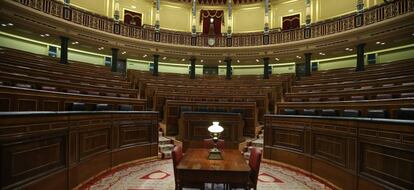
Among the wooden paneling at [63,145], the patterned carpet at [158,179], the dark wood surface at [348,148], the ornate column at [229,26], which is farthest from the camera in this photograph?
the ornate column at [229,26]

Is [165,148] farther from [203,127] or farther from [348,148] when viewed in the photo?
[348,148]

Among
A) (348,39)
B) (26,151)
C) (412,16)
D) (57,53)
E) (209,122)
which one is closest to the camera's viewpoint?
(26,151)

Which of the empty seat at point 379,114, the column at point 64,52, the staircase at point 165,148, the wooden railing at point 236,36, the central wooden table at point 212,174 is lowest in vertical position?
the staircase at point 165,148

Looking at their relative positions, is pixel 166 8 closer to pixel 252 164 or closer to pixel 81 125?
pixel 81 125

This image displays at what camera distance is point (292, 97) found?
8898 mm

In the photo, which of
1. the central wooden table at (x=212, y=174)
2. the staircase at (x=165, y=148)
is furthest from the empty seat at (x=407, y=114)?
the staircase at (x=165, y=148)

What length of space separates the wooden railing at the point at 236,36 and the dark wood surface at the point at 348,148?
6.86m

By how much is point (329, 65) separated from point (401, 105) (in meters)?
11.2

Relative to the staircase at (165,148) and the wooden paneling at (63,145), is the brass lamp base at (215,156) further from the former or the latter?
the staircase at (165,148)

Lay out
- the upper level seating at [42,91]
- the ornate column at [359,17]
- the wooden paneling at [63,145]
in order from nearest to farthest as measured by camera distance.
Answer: the wooden paneling at [63,145], the upper level seating at [42,91], the ornate column at [359,17]

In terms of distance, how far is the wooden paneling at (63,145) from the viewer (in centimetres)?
242

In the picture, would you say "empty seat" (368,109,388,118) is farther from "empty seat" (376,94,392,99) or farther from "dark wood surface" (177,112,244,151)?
"dark wood surface" (177,112,244,151)

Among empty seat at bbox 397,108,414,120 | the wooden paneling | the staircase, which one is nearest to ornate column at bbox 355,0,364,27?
empty seat at bbox 397,108,414,120

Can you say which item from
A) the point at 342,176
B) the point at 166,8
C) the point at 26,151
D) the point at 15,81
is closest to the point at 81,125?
the point at 26,151
